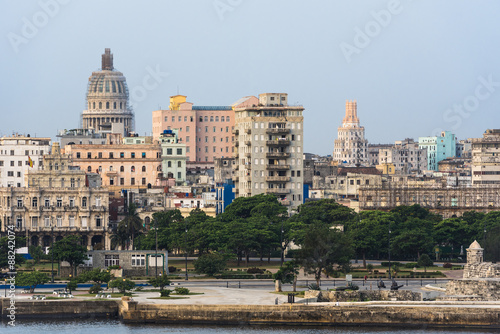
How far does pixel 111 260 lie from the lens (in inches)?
5630

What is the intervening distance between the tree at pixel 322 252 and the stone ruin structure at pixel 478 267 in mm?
13229

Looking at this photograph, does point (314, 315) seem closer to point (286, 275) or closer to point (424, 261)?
point (286, 275)

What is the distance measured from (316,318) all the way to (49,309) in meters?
23.0

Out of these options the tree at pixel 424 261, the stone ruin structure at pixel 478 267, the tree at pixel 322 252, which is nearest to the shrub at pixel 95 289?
the tree at pixel 322 252

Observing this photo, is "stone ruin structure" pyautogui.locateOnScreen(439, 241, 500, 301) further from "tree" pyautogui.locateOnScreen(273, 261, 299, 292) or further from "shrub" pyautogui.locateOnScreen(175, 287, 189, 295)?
"shrub" pyautogui.locateOnScreen(175, 287, 189, 295)

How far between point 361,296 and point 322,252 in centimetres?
1332

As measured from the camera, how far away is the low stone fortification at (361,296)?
4631 inches

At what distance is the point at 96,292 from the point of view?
123m

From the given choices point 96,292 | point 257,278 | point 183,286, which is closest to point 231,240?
point 257,278

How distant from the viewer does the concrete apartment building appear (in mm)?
193375

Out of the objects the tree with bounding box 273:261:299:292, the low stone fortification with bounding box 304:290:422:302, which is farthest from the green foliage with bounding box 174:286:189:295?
the low stone fortification with bounding box 304:290:422:302

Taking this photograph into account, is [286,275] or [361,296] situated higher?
[286,275]

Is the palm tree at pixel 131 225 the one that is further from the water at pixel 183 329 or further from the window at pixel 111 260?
the water at pixel 183 329

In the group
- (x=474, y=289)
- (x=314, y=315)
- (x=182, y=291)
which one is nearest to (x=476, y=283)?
(x=474, y=289)
